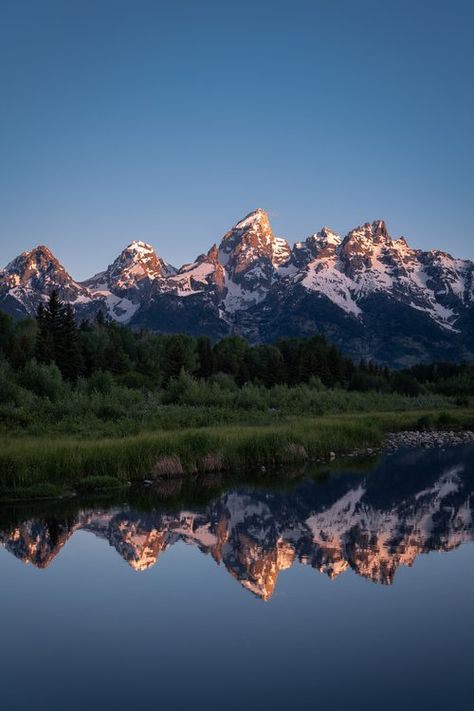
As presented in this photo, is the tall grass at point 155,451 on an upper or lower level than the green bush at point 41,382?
lower

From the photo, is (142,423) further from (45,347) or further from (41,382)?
(45,347)

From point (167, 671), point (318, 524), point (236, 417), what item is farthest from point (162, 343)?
point (167, 671)

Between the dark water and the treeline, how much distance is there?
134 ft

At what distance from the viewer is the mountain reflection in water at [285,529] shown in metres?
19.1

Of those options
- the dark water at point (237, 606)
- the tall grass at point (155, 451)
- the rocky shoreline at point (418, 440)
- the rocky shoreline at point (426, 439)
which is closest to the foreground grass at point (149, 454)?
the tall grass at point (155, 451)

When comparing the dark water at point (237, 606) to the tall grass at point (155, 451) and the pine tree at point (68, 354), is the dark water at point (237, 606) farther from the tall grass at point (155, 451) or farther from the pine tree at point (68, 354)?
the pine tree at point (68, 354)

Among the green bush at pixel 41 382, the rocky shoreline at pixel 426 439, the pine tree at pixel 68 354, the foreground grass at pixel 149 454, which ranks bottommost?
the foreground grass at pixel 149 454

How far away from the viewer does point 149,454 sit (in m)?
30.8

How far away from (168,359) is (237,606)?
89766 mm

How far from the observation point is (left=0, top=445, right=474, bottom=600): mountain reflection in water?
19.1 meters

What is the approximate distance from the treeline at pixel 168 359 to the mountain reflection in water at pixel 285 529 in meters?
38.1

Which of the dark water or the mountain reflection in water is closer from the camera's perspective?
the dark water

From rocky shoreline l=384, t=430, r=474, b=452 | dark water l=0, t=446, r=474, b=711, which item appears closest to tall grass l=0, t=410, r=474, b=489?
dark water l=0, t=446, r=474, b=711

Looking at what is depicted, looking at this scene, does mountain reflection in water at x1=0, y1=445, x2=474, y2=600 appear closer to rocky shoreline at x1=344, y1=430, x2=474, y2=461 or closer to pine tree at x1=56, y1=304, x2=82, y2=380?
rocky shoreline at x1=344, y1=430, x2=474, y2=461
